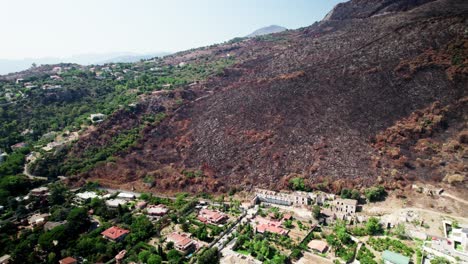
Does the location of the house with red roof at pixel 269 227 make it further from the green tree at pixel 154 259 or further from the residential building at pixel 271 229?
the green tree at pixel 154 259

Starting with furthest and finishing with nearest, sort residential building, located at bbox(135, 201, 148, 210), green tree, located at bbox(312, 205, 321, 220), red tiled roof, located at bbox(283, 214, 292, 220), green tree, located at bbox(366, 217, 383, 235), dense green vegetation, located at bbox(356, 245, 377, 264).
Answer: residential building, located at bbox(135, 201, 148, 210), red tiled roof, located at bbox(283, 214, 292, 220), green tree, located at bbox(312, 205, 321, 220), green tree, located at bbox(366, 217, 383, 235), dense green vegetation, located at bbox(356, 245, 377, 264)

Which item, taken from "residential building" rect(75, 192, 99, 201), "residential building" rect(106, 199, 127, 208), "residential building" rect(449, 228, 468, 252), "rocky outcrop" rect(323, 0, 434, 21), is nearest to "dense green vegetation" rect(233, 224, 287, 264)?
"residential building" rect(449, 228, 468, 252)

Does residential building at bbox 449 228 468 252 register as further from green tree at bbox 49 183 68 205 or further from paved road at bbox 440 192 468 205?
green tree at bbox 49 183 68 205

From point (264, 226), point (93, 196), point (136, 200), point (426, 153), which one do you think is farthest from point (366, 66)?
point (93, 196)

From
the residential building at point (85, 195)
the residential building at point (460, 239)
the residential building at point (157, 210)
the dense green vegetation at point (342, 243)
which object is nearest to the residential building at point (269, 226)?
the dense green vegetation at point (342, 243)

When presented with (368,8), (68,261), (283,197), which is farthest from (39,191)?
(368,8)

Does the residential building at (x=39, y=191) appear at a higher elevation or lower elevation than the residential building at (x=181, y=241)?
higher

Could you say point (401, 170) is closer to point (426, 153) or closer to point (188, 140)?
point (426, 153)
